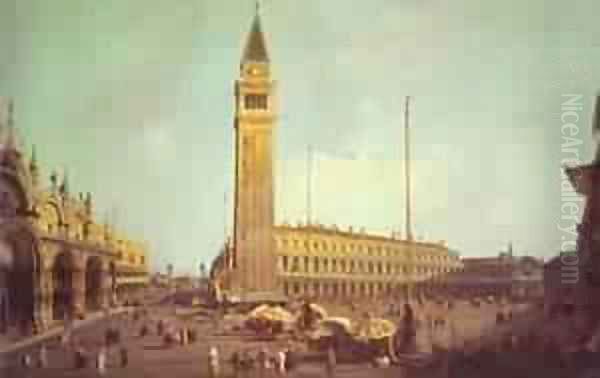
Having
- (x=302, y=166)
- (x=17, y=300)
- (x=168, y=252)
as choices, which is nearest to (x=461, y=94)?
(x=302, y=166)

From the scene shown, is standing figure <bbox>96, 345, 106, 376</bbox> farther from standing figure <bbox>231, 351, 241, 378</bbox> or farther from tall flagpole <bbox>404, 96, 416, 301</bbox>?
tall flagpole <bbox>404, 96, 416, 301</bbox>

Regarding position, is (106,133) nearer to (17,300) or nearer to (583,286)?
(17,300)

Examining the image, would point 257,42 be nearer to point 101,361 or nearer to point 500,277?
point 500,277

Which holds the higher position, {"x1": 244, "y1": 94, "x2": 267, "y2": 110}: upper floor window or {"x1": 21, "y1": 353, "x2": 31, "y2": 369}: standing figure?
{"x1": 244, "y1": 94, "x2": 267, "y2": 110}: upper floor window

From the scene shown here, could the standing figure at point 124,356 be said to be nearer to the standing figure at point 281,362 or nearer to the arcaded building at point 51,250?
the arcaded building at point 51,250

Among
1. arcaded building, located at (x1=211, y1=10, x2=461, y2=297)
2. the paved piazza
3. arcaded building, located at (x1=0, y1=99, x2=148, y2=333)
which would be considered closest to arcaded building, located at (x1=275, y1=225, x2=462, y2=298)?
arcaded building, located at (x1=211, y1=10, x2=461, y2=297)

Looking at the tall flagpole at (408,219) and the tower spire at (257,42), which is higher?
the tower spire at (257,42)

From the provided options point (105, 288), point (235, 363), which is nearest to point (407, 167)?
point (235, 363)

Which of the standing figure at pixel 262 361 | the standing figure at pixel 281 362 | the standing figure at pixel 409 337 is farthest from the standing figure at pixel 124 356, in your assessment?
the standing figure at pixel 409 337
